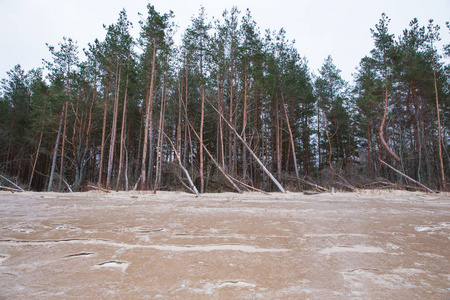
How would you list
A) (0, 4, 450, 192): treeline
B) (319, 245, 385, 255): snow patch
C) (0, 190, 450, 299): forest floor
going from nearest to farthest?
1. (0, 190, 450, 299): forest floor
2. (319, 245, 385, 255): snow patch
3. (0, 4, 450, 192): treeline

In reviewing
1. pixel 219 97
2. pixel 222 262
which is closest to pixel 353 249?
pixel 222 262

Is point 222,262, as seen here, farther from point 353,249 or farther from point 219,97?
point 219,97

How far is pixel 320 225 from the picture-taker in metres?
2.42

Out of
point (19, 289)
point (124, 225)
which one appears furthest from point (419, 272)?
point (124, 225)

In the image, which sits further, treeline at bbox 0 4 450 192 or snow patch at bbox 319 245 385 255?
treeline at bbox 0 4 450 192

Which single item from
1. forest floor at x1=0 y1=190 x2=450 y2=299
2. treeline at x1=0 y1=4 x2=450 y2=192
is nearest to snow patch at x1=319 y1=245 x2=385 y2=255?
forest floor at x1=0 y1=190 x2=450 y2=299

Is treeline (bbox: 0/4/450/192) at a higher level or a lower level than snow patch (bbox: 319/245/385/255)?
higher

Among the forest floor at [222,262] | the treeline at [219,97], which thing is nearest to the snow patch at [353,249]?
the forest floor at [222,262]

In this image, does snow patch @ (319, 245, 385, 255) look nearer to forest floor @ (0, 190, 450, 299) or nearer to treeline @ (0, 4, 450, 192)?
forest floor @ (0, 190, 450, 299)

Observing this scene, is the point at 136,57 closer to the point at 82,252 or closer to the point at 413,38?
the point at 82,252

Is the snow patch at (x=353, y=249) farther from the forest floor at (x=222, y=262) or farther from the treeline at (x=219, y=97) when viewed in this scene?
the treeline at (x=219, y=97)

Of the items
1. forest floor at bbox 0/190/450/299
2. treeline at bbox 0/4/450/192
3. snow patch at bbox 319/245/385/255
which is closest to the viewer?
forest floor at bbox 0/190/450/299

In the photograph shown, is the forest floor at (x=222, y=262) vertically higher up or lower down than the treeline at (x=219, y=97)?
lower down

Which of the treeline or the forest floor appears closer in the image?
the forest floor
